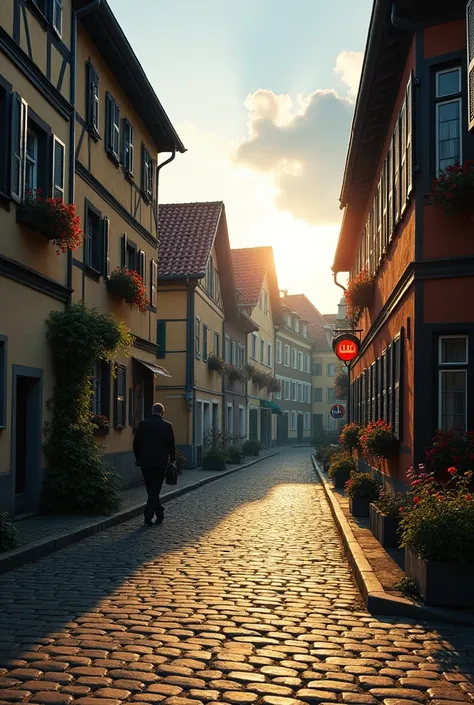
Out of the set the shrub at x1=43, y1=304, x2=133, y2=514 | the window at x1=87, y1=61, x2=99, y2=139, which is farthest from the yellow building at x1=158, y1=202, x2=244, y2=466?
the shrub at x1=43, y1=304, x2=133, y2=514

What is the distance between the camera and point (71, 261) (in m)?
14.9

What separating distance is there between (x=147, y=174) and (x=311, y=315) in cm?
6191

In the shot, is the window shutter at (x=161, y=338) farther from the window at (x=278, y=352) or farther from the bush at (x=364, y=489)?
the window at (x=278, y=352)

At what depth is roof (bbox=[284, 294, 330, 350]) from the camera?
7900 centimetres

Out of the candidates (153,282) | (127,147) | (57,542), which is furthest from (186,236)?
(57,542)

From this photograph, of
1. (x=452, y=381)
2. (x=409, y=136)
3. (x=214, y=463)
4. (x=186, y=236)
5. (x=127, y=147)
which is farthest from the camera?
(x=186, y=236)

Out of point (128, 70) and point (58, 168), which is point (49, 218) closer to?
point (58, 168)

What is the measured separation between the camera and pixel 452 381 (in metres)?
11.0

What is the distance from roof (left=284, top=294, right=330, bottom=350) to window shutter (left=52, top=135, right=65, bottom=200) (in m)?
63.3

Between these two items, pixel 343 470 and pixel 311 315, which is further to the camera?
pixel 311 315

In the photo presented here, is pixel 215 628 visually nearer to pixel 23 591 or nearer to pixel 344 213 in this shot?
A: pixel 23 591

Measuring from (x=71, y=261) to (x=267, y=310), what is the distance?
3901 cm

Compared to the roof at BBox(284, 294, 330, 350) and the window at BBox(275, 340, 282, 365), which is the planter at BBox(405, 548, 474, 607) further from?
the roof at BBox(284, 294, 330, 350)

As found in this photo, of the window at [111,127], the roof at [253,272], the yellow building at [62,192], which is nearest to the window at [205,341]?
the yellow building at [62,192]
